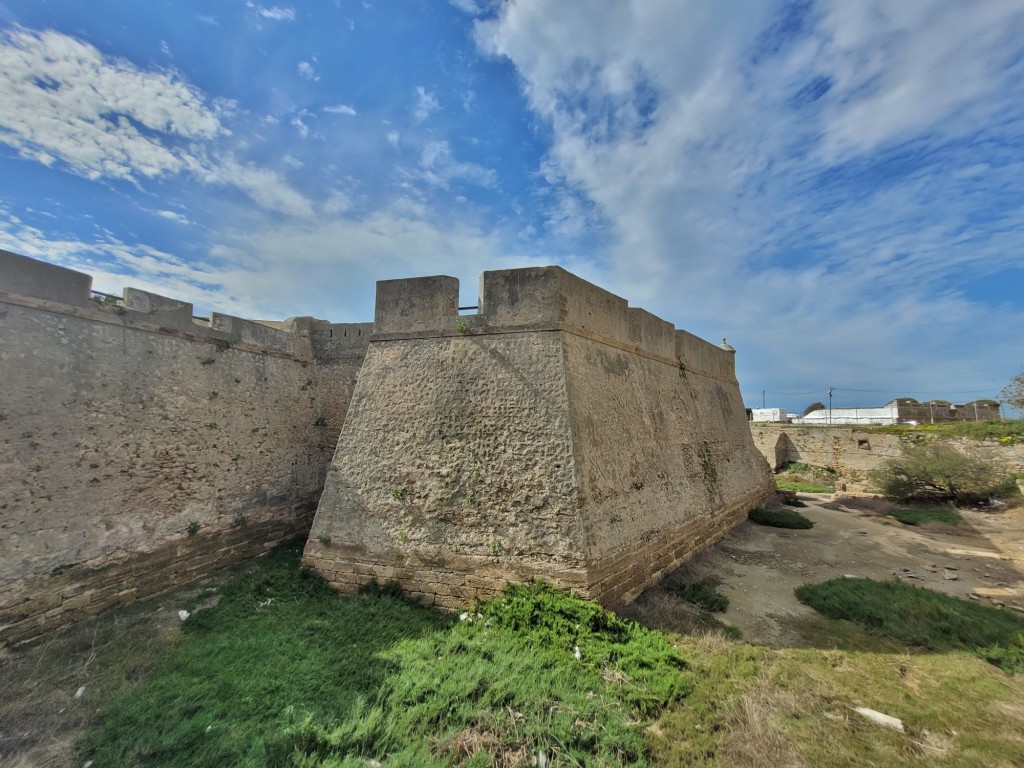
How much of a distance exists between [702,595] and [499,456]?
13.4ft

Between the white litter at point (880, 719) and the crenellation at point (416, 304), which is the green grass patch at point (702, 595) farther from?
the crenellation at point (416, 304)

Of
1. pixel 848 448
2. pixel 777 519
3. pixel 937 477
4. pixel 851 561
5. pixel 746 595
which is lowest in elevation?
pixel 746 595

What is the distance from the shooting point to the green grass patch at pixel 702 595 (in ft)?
21.6

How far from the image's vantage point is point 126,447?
666 cm

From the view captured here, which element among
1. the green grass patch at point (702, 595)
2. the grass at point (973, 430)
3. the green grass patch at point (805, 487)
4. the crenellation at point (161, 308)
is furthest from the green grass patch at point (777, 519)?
the crenellation at point (161, 308)

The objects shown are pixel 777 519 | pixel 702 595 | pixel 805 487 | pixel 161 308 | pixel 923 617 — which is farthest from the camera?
pixel 805 487

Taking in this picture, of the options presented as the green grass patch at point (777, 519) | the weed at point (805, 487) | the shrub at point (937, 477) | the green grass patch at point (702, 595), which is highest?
the shrub at point (937, 477)

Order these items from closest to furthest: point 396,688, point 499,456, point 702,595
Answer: point 396,688 → point 499,456 → point 702,595

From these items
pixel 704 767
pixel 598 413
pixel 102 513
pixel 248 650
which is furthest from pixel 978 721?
pixel 102 513

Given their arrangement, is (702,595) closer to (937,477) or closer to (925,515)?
(925,515)

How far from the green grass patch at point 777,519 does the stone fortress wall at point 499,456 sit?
4.93 meters

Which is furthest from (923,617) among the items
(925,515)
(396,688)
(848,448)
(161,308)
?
(848,448)

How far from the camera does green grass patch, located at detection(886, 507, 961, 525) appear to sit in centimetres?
1269

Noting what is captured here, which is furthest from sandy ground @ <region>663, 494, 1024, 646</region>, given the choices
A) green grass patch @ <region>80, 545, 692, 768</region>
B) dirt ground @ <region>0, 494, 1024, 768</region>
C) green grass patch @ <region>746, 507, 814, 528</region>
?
green grass patch @ <region>80, 545, 692, 768</region>
